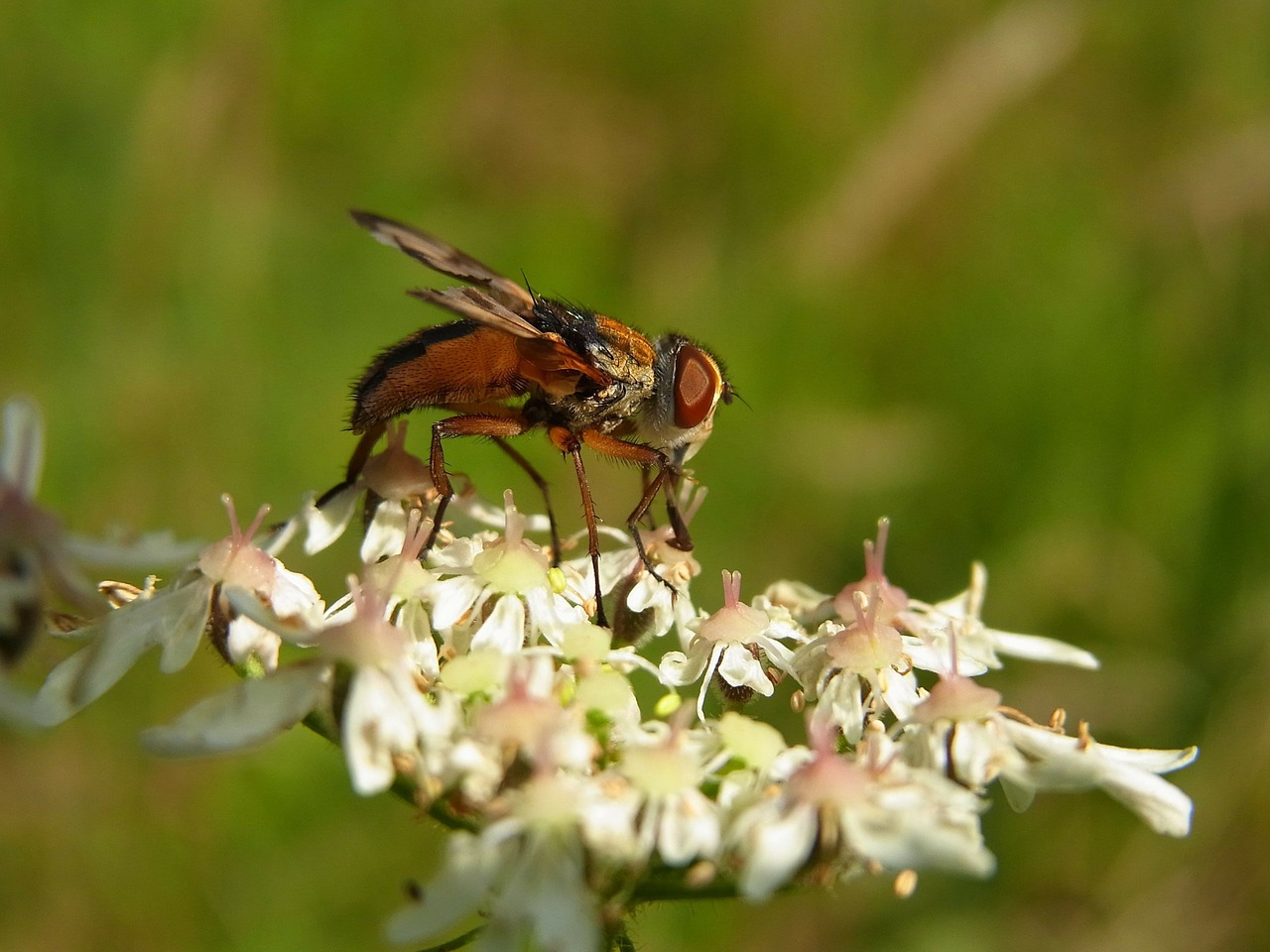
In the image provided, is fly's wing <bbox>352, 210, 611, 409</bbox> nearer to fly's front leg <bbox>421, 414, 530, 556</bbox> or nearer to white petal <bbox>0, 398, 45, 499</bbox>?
fly's front leg <bbox>421, 414, 530, 556</bbox>

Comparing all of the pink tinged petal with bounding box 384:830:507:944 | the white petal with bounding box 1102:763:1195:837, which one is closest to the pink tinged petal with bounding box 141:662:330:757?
the pink tinged petal with bounding box 384:830:507:944

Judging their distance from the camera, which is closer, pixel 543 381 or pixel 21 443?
pixel 21 443

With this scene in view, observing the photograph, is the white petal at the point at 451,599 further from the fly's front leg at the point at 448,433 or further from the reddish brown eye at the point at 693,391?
the reddish brown eye at the point at 693,391

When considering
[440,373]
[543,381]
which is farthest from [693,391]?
[440,373]

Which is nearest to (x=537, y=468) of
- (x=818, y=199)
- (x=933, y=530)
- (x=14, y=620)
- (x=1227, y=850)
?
(x=933, y=530)

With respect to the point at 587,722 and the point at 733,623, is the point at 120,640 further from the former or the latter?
the point at 733,623

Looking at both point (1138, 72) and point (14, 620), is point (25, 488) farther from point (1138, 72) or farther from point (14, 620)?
point (1138, 72)
